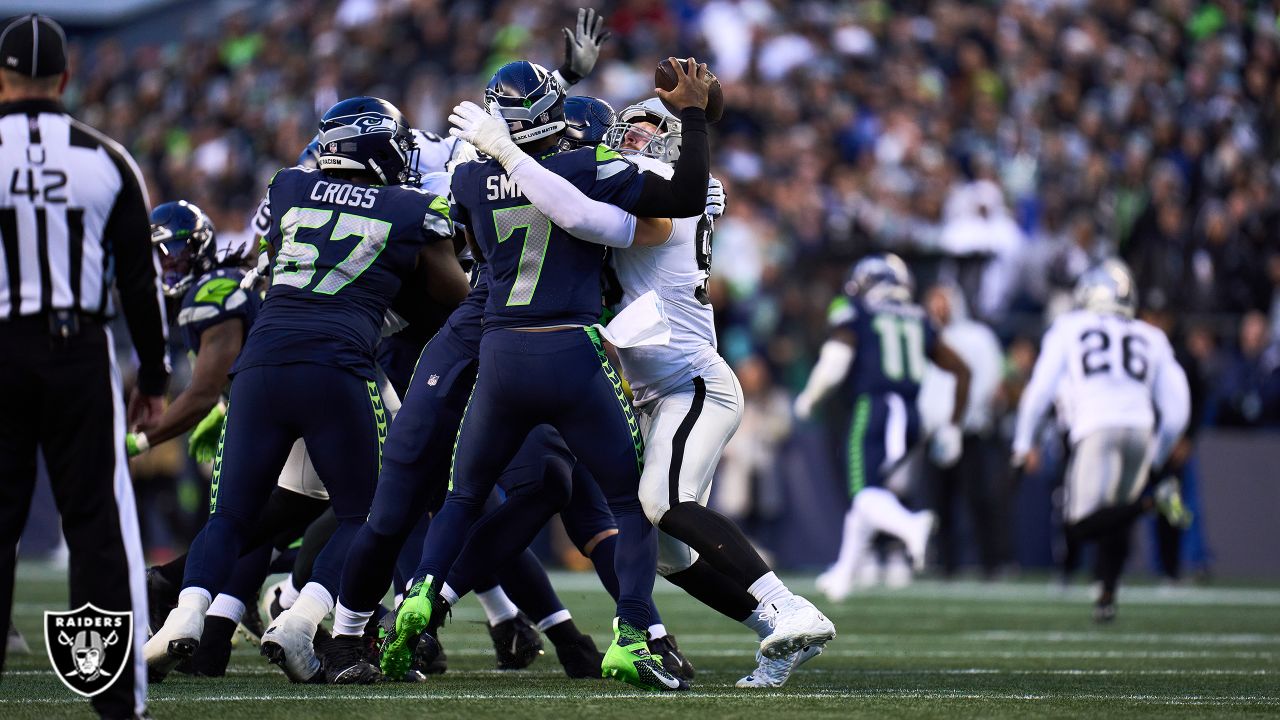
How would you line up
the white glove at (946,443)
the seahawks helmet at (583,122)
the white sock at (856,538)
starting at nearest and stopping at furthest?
1. the seahawks helmet at (583,122)
2. the white sock at (856,538)
3. the white glove at (946,443)

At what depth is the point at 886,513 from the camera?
500 inches

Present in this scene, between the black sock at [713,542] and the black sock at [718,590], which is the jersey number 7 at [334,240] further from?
the black sock at [718,590]

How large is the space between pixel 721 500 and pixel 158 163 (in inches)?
373

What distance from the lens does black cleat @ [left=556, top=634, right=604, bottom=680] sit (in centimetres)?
716

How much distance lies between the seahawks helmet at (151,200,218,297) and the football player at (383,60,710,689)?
60.8 inches

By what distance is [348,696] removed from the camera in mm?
6012

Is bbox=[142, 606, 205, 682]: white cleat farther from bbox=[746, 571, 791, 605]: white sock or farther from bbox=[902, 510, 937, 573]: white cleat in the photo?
bbox=[902, 510, 937, 573]: white cleat

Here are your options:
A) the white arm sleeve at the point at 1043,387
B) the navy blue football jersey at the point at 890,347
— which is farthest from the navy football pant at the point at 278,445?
the navy blue football jersey at the point at 890,347

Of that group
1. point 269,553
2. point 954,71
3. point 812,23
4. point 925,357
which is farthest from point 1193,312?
point 269,553

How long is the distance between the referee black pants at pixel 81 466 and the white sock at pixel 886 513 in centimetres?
811

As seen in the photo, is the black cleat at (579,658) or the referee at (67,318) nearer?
the referee at (67,318)

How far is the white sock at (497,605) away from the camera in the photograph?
7.56 m

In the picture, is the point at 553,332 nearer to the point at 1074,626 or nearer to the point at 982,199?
the point at 1074,626

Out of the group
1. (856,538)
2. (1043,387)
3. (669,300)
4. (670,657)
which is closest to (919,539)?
(856,538)
